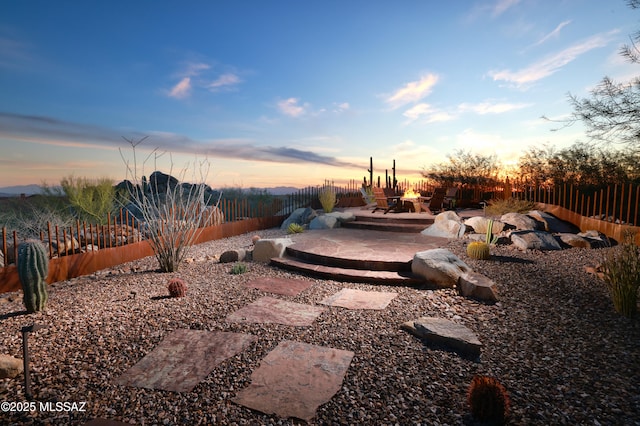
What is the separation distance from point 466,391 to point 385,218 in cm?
700

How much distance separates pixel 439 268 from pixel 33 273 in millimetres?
4744

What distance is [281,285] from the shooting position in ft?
15.6

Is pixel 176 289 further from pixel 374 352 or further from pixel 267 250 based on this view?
pixel 374 352

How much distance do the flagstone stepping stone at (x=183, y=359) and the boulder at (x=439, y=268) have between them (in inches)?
103

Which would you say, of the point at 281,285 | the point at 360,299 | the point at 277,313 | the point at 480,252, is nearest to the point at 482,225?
the point at 480,252

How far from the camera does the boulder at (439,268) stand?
4.45m

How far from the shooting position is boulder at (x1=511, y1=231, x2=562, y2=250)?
20.8 ft

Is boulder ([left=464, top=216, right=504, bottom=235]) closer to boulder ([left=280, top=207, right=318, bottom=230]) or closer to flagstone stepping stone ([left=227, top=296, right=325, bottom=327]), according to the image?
boulder ([left=280, top=207, right=318, bottom=230])

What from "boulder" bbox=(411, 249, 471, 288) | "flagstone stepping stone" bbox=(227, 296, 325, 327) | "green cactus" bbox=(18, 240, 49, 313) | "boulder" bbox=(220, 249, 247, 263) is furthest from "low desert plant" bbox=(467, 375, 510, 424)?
"boulder" bbox=(220, 249, 247, 263)

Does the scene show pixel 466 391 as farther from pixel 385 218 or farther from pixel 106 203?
pixel 106 203

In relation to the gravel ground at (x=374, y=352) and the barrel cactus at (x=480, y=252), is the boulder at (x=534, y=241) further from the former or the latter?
the gravel ground at (x=374, y=352)

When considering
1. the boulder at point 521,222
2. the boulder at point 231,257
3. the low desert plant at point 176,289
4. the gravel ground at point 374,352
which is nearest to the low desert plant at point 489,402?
the gravel ground at point 374,352

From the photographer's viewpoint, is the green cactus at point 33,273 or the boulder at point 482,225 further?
the boulder at point 482,225

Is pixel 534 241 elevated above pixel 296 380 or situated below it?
above
